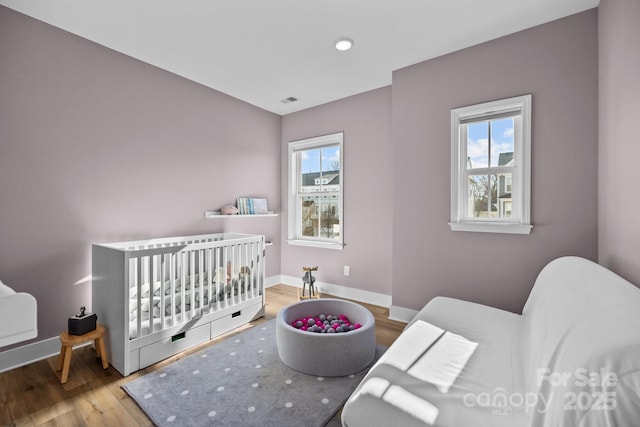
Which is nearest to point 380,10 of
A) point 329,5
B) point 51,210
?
point 329,5

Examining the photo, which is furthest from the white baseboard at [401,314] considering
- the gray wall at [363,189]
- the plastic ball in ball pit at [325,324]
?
the plastic ball in ball pit at [325,324]

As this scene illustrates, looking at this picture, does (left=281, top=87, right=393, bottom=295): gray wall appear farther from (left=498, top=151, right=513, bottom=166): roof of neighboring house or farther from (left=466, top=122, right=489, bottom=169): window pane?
(left=498, top=151, right=513, bottom=166): roof of neighboring house

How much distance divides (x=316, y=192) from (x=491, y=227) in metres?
2.18

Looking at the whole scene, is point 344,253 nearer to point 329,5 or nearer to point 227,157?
point 227,157

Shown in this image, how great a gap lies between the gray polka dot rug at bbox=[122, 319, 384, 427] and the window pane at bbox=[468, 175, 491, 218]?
57.1 inches

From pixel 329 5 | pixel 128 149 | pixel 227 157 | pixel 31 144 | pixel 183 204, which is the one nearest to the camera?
pixel 329 5

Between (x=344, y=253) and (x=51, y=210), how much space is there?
279 centimetres

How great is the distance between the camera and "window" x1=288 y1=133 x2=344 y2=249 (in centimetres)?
372

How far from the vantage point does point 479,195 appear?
8.14 ft

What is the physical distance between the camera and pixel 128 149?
8.61ft

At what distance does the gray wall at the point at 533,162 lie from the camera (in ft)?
6.65

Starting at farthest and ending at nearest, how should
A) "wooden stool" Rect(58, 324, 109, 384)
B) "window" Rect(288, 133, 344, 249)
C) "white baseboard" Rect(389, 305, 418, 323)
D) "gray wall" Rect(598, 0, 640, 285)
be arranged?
"window" Rect(288, 133, 344, 249), "white baseboard" Rect(389, 305, 418, 323), "wooden stool" Rect(58, 324, 109, 384), "gray wall" Rect(598, 0, 640, 285)

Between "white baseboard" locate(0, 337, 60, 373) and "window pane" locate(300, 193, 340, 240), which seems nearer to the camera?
"white baseboard" locate(0, 337, 60, 373)

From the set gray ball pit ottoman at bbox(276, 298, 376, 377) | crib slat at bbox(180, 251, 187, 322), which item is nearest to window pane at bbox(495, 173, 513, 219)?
gray ball pit ottoman at bbox(276, 298, 376, 377)
